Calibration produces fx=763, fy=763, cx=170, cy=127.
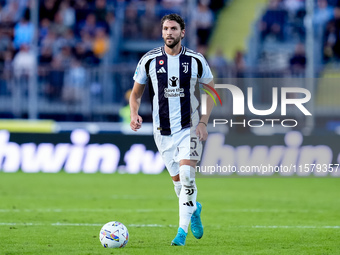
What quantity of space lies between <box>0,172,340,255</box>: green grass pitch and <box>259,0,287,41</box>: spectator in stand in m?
5.52

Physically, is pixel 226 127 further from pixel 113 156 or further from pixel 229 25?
pixel 229 25

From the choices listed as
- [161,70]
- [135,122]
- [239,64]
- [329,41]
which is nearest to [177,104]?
[161,70]

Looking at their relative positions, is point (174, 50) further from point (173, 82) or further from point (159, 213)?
point (159, 213)

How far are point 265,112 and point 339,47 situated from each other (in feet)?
11.6

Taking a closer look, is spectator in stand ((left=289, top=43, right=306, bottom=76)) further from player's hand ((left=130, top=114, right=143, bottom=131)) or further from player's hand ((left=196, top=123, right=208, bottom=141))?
player's hand ((left=130, top=114, right=143, bottom=131))

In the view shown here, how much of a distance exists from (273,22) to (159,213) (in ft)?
39.0

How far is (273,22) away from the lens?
72.2ft

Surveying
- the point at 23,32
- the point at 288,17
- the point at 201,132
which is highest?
the point at 288,17

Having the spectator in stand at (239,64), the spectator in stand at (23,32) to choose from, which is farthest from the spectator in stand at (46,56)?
the spectator in stand at (239,64)

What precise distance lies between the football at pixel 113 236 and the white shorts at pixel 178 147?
2.98 feet

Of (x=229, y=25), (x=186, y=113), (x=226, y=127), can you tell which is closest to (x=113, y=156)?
(x=226, y=127)

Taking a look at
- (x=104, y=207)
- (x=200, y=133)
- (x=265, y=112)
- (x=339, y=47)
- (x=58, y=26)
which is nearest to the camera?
(x=200, y=133)

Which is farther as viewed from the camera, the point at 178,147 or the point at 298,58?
the point at 298,58

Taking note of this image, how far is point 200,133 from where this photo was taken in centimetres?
788
